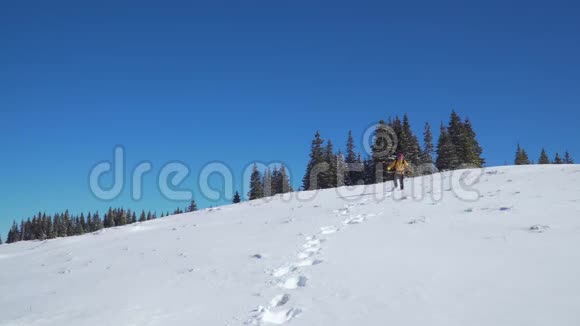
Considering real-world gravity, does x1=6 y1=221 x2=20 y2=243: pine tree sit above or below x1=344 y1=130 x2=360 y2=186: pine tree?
below

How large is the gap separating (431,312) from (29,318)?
8.08m

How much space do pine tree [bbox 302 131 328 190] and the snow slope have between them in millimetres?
39613

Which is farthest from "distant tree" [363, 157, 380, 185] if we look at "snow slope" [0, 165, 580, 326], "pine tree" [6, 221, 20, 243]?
"pine tree" [6, 221, 20, 243]

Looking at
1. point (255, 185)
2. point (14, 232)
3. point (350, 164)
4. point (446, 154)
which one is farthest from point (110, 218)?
point (446, 154)

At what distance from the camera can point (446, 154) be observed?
51.2m

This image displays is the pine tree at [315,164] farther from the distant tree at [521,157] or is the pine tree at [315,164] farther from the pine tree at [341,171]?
the distant tree at [521,157]

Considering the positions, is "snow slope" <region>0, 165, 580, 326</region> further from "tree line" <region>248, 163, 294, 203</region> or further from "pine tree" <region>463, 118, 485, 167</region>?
"tree line" <region>248, 163, 294, 203</region>

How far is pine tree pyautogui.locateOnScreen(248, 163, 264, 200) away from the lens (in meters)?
65.8

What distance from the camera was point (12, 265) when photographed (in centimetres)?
1528

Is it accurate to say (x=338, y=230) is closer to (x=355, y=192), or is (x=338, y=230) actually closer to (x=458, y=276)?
(x=458, y=276)

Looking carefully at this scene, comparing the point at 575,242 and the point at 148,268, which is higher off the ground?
the point at 575,242

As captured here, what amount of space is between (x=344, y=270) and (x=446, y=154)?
4884 centimetres

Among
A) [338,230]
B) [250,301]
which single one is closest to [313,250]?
[338,230]

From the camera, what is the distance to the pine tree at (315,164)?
5616cm
